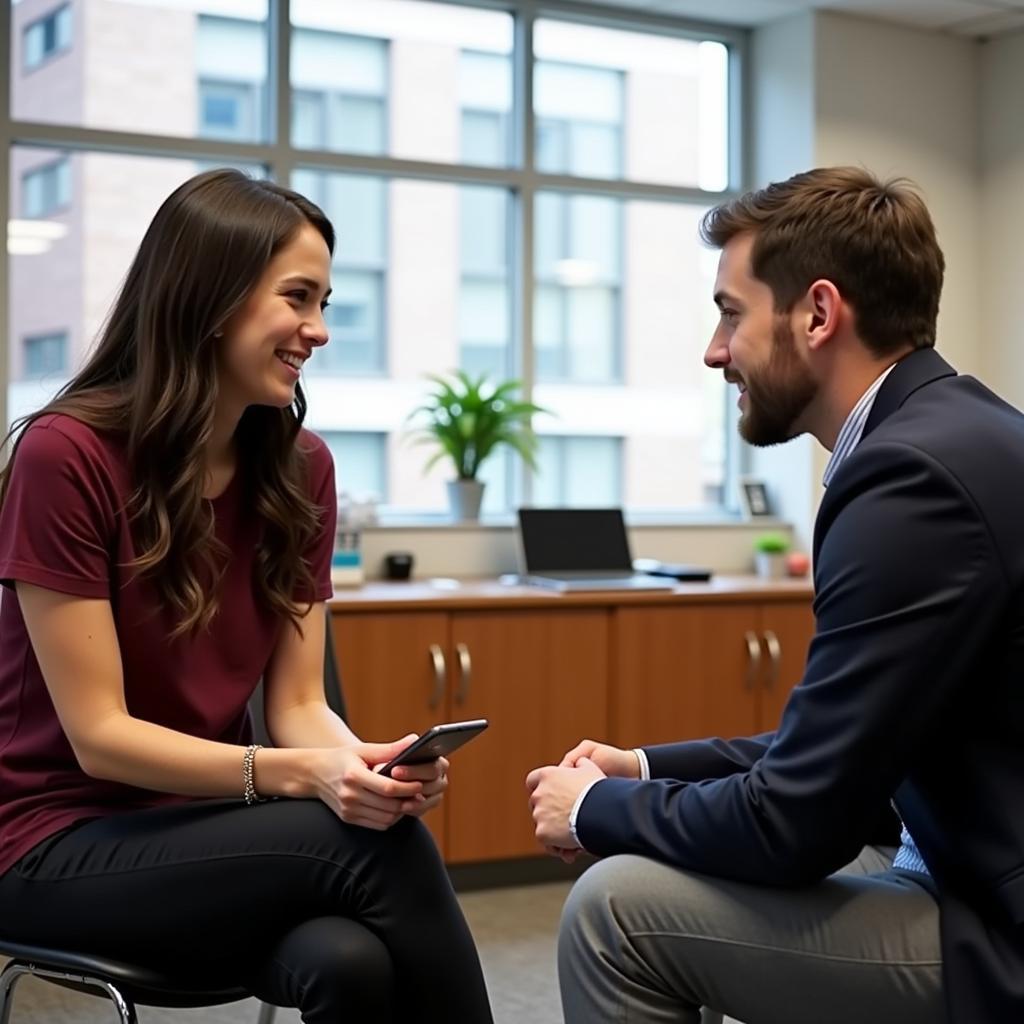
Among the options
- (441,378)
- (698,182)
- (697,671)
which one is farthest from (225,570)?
(698,182)

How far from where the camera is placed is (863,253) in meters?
1.62

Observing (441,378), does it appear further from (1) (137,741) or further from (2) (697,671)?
(1) (137,741)

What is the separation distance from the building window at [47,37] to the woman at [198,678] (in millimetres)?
2425

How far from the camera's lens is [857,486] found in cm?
144

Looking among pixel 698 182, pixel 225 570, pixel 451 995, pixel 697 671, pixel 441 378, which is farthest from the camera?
pixel 698 182

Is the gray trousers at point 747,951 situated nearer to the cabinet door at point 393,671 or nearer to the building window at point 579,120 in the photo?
the cabinet door at point 393,671

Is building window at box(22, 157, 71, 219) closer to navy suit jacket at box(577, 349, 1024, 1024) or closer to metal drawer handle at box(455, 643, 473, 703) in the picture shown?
metal drawer handle at box(455, 643, 473, 703)

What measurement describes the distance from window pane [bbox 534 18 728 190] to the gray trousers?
11.5ft

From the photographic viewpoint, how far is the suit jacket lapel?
61.7 inches

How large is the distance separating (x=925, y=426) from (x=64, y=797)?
3.45ft

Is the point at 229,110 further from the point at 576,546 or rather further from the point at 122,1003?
the point at 122,1003

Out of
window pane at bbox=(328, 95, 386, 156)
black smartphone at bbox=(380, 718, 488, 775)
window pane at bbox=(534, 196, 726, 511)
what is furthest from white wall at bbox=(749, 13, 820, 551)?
black smartphone at bbox=(380, 718, 488, 775)

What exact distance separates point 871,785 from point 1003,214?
4.05 metres

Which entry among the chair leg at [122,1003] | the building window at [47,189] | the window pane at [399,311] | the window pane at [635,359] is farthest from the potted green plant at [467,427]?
the chair leg at [122,1003]
